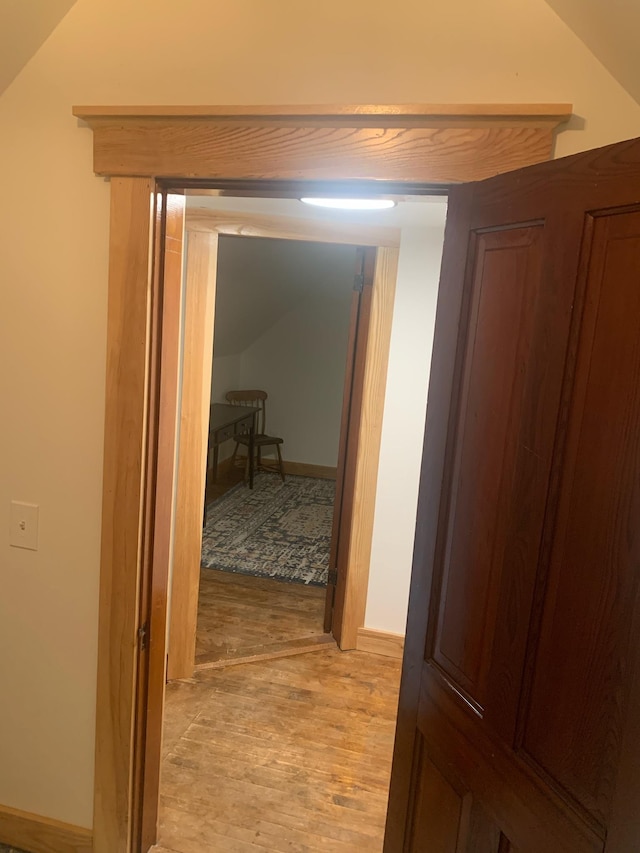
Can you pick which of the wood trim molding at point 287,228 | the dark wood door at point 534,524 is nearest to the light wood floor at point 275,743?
the dark wood door at point 534,524

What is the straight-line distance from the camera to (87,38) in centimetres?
145

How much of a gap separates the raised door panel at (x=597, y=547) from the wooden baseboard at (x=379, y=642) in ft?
6.81

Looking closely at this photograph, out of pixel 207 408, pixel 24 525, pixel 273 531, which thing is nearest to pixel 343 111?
pixel 24 525

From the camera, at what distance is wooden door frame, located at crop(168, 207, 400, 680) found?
2.49 meters

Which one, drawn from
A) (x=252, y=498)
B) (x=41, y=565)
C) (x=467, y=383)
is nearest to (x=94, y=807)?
(x=41, y=565)

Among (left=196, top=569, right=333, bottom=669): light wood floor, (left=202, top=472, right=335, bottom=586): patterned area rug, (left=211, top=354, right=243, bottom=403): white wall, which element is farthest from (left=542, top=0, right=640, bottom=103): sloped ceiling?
(left=211, top=354, right=243, bottom=403): white wall

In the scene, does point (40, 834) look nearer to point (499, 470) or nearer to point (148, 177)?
point (499, 470)

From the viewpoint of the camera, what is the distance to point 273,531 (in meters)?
4.65

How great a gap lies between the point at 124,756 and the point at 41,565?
0.57m

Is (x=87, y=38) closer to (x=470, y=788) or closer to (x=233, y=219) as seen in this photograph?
(x=233, y=219)

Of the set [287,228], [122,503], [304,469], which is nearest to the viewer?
[122,503]

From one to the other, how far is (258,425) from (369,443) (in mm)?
3508

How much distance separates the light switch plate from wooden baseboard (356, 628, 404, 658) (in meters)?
1.89

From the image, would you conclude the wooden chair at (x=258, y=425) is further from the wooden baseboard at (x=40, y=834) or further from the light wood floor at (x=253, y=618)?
the wooden baseboard at (x=40, y=834)
